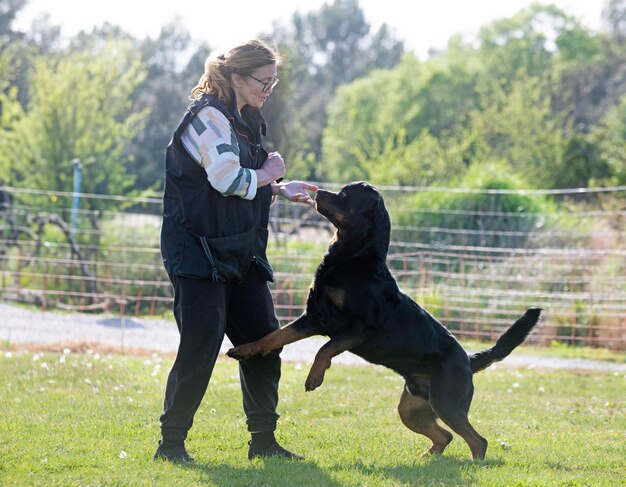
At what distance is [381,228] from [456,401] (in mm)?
1016

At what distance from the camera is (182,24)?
5719 cm

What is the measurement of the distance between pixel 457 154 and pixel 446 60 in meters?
25.9

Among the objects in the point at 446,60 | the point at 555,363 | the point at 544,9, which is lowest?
the point at 555,363

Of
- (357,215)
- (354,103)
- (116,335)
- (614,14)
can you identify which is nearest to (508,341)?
(357,215)

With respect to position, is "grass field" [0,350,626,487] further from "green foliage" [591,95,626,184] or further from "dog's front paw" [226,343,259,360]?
"green foliage" [591,95,626,184]

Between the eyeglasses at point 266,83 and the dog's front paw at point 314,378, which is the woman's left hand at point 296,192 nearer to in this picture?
the eyeglasses at point 266,83

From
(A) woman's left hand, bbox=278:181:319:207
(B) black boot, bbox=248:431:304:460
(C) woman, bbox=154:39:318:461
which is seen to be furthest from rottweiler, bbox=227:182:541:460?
(B) black boot, bbox=248:431:304:460

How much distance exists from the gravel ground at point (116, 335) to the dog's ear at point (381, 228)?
5359 millimetres

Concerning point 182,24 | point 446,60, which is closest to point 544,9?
point 446,60

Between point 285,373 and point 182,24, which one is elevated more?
point 182,24

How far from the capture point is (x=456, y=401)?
5082mm

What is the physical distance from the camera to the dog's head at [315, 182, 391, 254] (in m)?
5.16

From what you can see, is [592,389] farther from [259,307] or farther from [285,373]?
[259,307]

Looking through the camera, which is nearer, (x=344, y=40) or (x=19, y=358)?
(x=19, y=358)
